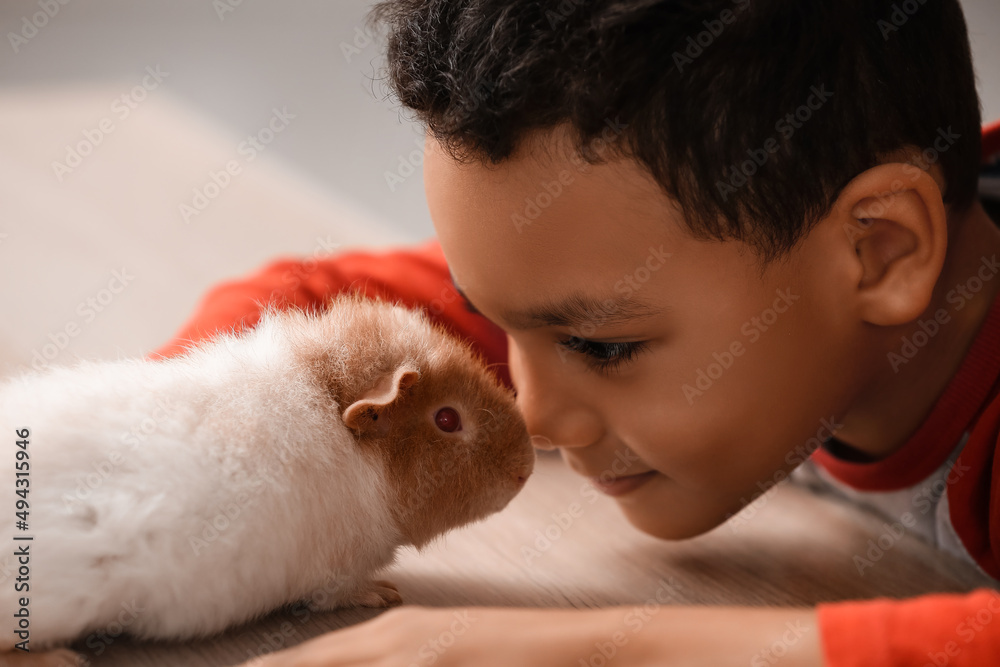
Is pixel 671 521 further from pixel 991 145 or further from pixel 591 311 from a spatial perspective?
pixel 991 145

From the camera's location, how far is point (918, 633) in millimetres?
591

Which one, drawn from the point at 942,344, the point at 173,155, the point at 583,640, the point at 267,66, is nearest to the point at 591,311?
the point at 583,640

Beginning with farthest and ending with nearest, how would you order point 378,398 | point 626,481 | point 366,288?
point 366,288 → point 626,481 → point 378,398

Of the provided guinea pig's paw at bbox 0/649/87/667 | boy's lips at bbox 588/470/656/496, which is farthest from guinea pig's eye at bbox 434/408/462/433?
guinea pig's paw at bbox 0/649/87/667

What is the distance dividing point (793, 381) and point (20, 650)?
2.19 feet

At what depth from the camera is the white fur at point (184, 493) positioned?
63 centimetres

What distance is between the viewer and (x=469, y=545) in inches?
35.7

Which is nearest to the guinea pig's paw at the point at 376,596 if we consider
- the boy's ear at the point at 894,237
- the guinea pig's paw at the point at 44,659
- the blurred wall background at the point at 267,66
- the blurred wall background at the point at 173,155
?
the guinea pig's paw at the point at 44,659

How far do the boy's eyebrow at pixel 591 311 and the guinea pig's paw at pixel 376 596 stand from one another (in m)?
0.27

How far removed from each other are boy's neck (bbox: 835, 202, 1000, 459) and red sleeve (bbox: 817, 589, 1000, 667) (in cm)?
39

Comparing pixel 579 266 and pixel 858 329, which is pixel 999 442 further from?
pixel 579 266

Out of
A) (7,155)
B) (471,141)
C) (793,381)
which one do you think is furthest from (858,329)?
(7,155)

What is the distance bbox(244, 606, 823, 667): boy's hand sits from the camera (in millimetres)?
619

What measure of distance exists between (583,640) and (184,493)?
0.30 metres
